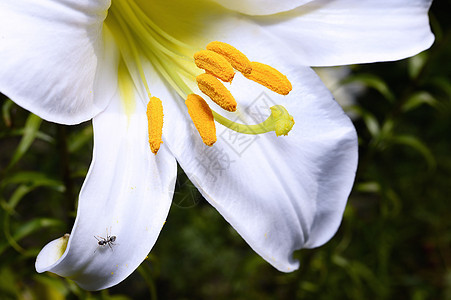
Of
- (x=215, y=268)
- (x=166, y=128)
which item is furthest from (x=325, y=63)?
(x=215, y=268)

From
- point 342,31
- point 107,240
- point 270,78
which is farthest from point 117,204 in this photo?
point 342,31

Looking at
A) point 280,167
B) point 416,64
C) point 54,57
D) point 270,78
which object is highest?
point 54,57

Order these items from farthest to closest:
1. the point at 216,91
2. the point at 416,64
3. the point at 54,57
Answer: the point at 416,64 < the point at 216,91 < the point at 54,57

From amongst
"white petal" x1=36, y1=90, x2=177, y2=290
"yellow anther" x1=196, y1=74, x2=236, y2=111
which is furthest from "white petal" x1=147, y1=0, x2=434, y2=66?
"white petal" x1=36, y1=90, x2=177, y2=290

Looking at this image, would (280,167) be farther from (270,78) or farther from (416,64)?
(416,64)

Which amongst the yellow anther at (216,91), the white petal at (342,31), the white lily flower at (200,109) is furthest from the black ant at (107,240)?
the white petal at (342,31)

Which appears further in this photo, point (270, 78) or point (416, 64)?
point (416, 64)

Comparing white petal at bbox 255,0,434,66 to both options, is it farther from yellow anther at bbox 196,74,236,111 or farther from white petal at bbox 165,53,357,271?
yellow anther at bbox 196,74,236,111
